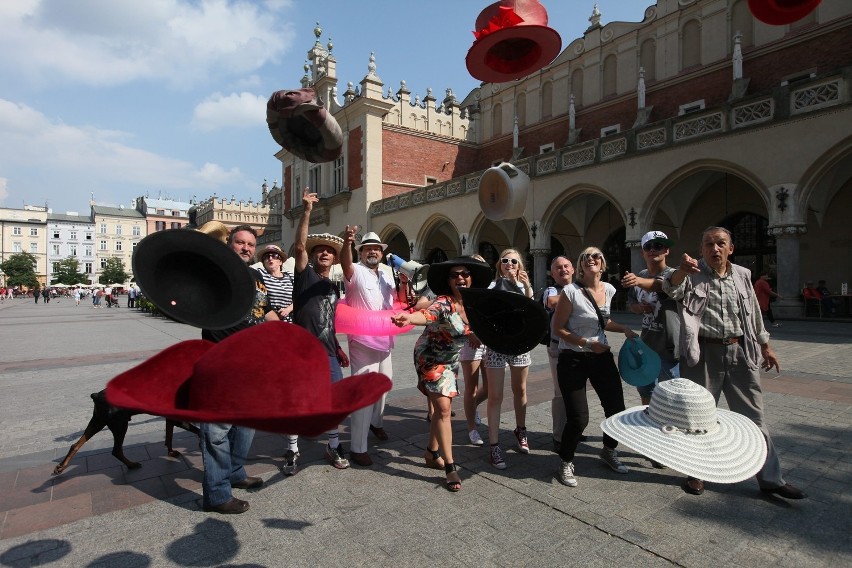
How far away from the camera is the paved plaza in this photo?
2590mm

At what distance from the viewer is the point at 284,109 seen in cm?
264

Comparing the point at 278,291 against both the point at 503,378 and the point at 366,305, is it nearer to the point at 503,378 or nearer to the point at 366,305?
the point at 366,305

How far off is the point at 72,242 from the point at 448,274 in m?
116

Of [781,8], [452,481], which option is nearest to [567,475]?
[452,481]

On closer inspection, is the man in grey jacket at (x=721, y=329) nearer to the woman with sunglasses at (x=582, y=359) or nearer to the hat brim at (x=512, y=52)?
the woman with sunglasses at (x=582, y=359)

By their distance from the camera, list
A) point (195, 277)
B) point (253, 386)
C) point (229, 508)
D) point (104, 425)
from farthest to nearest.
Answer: point (104, 425)
point (229, 508)
point (195, 277)
point (253, 386)

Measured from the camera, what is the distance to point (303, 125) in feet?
8.98

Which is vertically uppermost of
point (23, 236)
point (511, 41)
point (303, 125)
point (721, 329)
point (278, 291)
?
point (23, 236)

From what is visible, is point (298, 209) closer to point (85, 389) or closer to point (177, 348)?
point (85, 389)

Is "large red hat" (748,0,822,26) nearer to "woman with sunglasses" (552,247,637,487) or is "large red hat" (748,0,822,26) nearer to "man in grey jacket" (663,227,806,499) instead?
"man in grey jacket" (663,227,806,499)

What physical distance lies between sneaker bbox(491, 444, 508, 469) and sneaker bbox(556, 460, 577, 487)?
0.46 metres

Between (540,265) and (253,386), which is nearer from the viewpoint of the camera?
(253,386)

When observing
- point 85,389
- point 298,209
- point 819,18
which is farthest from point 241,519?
point 298,209

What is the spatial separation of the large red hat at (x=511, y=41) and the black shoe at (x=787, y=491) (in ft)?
11.3
